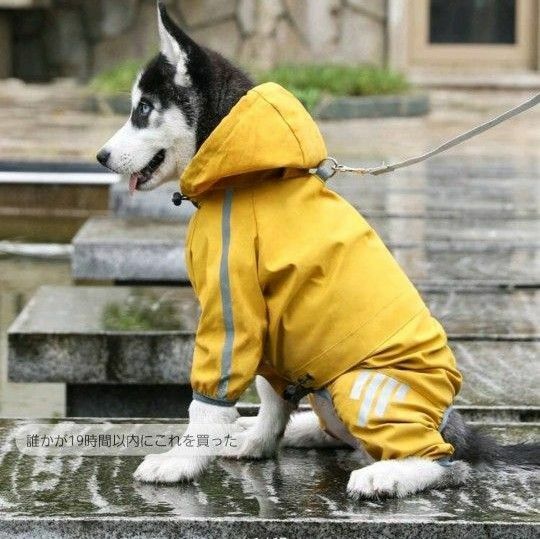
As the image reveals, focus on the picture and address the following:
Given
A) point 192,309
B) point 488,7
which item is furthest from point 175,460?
point 488,7

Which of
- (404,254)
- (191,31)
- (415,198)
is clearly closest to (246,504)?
(404,254)

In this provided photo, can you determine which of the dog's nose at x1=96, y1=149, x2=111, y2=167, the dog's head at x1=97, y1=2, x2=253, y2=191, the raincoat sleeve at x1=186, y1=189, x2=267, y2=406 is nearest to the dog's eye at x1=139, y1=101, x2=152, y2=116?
the dog's head at x1=97, y1=2, x2=253, y2=191

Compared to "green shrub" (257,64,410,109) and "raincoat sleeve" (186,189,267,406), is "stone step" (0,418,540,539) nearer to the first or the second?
"raincoat sleeve" (186,189,267,406)

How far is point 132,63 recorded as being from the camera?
14.1m

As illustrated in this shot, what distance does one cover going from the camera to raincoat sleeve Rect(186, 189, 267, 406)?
3.09 m

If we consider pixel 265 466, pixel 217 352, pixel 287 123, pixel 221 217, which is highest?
pixel 287 123

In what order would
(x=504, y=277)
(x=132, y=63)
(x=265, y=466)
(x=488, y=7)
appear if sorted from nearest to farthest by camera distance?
(x=265, y=466) → (x=504, y=277) → (x=132, y=63) → (x=488, y=7)

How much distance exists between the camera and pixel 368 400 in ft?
10.1

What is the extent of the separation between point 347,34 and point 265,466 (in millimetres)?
11764

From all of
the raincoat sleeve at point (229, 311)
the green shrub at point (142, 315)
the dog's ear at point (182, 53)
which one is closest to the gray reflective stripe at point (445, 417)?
the raincoat sleeve at point (229, 311)

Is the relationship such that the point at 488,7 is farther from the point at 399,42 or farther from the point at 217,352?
the point at 217,352

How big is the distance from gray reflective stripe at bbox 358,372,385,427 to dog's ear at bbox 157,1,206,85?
84 cm

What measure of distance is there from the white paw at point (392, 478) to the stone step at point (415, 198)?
388cm

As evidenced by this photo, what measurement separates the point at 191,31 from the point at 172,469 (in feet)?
39.5
